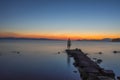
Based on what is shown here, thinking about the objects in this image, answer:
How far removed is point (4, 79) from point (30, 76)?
4.31 meters

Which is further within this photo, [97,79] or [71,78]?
[71,78]

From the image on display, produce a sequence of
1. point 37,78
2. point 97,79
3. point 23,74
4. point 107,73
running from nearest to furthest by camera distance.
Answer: point 97,79 → point 107,73 → point 37,78 → point 23,74

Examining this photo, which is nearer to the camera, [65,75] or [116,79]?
[116,79]

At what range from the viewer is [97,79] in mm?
25266

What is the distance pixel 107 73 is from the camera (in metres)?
28.9

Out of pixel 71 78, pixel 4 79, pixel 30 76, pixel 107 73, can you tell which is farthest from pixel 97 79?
pixel 4 79

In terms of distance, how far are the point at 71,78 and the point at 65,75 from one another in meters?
2.74

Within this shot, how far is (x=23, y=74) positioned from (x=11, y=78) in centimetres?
325

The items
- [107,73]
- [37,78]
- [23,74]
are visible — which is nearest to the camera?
[107,73]

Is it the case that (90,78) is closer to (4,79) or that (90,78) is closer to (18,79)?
A: (18,79)

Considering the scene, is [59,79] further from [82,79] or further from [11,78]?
[11,78]

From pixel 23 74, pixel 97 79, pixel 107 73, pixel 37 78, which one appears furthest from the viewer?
pixel 23 74

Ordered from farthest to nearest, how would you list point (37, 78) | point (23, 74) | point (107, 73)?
point (23, 74)
point (37, 78)
point (107, 73)

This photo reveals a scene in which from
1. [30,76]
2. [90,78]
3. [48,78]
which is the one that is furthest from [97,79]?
[30,76]
